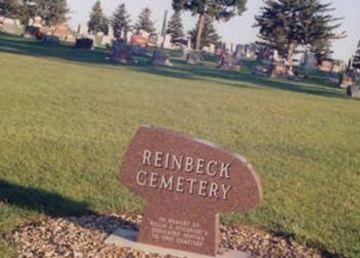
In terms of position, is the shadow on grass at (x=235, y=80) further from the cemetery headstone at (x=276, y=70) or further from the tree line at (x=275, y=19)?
the tree line at (x=275, y=19)

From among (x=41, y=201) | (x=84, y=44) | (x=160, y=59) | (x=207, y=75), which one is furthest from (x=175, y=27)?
(x=41, y=201)

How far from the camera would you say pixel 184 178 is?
5777mm

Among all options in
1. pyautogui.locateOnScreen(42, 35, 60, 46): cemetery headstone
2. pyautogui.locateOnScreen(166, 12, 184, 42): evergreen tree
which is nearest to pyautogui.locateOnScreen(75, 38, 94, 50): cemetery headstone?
pyautogui.locateOnScreen(42, 35, 60, 46): cemetery headstone

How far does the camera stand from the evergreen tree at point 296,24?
67938mm

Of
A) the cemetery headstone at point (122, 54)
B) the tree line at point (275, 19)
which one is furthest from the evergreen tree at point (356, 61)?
the cemetery headstone at point (122, 54)

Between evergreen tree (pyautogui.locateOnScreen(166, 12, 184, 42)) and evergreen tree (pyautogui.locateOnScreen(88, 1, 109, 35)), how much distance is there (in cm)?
1095

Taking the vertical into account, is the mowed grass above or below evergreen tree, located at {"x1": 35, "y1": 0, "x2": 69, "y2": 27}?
below

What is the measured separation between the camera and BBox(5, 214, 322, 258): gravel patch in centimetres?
561

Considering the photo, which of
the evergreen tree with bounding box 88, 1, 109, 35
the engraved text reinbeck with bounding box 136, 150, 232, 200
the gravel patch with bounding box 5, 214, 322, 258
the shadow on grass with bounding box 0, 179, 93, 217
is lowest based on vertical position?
the shadow on grass with bounding box 0, 179, 93, 217

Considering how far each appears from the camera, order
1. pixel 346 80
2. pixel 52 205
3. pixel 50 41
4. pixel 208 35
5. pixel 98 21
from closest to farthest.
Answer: pixel 52 205, pixel 346 80, pixel 50 41, pixel 208 35, pixel 98 21

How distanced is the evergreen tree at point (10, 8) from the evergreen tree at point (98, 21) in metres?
21.6

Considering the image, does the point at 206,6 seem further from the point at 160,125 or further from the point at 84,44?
the point at 160,125

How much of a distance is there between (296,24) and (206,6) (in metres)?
11.3

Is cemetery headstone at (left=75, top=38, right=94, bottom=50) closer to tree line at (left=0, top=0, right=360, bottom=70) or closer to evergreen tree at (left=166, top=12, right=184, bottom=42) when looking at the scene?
tree line at (left=0, top=0, right=360, bottom=70)
